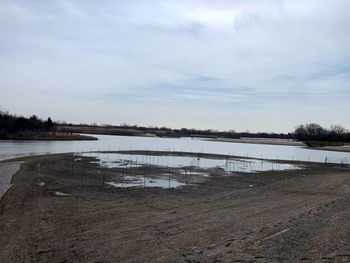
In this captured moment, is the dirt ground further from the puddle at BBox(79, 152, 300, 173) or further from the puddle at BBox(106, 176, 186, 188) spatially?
the puddle at BBox(79, 152, 300, 173)

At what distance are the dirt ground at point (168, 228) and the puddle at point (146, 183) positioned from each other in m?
5.02

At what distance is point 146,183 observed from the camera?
2791 centimetres

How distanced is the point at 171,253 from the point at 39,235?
13.3ft

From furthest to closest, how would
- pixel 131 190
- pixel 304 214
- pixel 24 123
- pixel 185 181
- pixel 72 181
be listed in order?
pixel 24 123 → pixel 185 181 → pixel 72 181 → pixel 131 190 → pixel 304 214

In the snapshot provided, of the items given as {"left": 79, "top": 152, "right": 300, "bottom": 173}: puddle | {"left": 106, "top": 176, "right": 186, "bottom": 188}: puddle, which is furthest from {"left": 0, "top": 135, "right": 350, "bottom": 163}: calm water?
{"left": 106, "top": 176, "right": 186, "bottom": 188}: puddle

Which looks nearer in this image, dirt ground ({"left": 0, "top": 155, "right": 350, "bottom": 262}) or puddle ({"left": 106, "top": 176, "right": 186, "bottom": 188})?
dirt ground ({"left": 0, "top": 155, "right": 350, "bottom": 262})

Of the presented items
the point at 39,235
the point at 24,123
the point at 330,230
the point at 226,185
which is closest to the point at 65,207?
the point at 39,235

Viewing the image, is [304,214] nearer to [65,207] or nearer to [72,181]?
[65,207]

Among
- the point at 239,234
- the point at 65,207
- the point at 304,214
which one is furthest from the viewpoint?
the point at 65,207

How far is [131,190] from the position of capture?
77.3ft

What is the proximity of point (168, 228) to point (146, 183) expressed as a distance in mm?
15921

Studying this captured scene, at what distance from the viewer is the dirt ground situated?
30.2 ft

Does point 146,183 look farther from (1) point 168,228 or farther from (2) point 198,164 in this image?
(2) point 198,164

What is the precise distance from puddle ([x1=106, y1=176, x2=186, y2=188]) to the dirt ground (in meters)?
5.02
